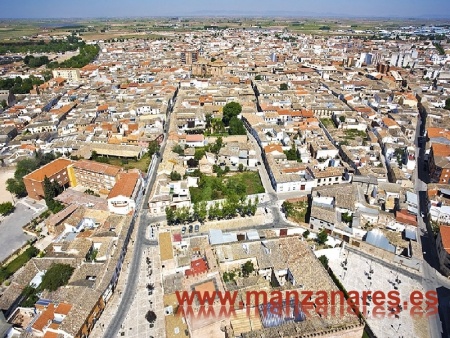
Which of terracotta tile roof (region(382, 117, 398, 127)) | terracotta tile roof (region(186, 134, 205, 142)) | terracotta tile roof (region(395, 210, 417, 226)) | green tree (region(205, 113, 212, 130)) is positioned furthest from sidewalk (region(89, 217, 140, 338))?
terracotta tile roof (region(382, 117, 398, 127))

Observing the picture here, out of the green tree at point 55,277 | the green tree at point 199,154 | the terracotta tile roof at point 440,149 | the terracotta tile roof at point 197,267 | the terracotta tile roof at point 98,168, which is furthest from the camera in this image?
the green tree at point 199,154

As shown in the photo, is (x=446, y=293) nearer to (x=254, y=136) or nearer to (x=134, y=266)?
(x=134, y=266)

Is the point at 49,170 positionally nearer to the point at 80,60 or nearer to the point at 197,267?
the point at 197,267

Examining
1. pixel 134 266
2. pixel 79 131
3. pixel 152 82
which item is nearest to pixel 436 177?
pixel 134 266

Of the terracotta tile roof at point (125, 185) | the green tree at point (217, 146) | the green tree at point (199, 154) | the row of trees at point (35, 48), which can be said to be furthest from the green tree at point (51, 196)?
the row of trees at point (35, 48)

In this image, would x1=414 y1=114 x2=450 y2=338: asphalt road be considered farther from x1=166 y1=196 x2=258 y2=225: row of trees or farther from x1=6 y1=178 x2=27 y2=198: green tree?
x1=6 y1=178 x2=27 y2=198: green tree

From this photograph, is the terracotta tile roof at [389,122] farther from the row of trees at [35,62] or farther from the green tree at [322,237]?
the row of trees at [35,62]
